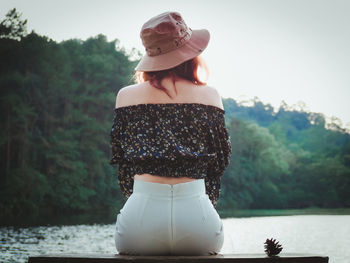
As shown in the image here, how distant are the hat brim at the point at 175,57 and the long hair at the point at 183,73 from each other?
0.08ft

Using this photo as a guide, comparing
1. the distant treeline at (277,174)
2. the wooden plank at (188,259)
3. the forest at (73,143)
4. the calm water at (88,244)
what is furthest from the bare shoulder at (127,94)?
the distant treeline at (277,174)

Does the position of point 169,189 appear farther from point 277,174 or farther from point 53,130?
point 277,174

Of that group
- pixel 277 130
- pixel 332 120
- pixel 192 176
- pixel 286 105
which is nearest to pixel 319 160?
pixel 277 130

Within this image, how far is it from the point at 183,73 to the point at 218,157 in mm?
365

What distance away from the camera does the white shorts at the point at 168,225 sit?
172 centimetres

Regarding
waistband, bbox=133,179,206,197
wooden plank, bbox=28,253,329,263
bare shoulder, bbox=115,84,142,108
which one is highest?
bare shoulder, bbox=115,84,142,108

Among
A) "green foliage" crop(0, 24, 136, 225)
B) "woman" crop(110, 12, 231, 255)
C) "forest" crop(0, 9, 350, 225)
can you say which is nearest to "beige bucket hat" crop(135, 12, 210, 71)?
"woman" crop(110, 12, 231, 255)

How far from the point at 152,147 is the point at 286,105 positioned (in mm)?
77762

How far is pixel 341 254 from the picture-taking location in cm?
1076

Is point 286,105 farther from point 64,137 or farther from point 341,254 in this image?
point 341,254

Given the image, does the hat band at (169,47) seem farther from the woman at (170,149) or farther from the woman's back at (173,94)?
the woman's back at (173,94)

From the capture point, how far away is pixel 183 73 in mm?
1985

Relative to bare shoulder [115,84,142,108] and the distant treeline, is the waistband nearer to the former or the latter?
bare shoulder [115,84,142,108]

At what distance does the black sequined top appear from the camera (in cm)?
186
